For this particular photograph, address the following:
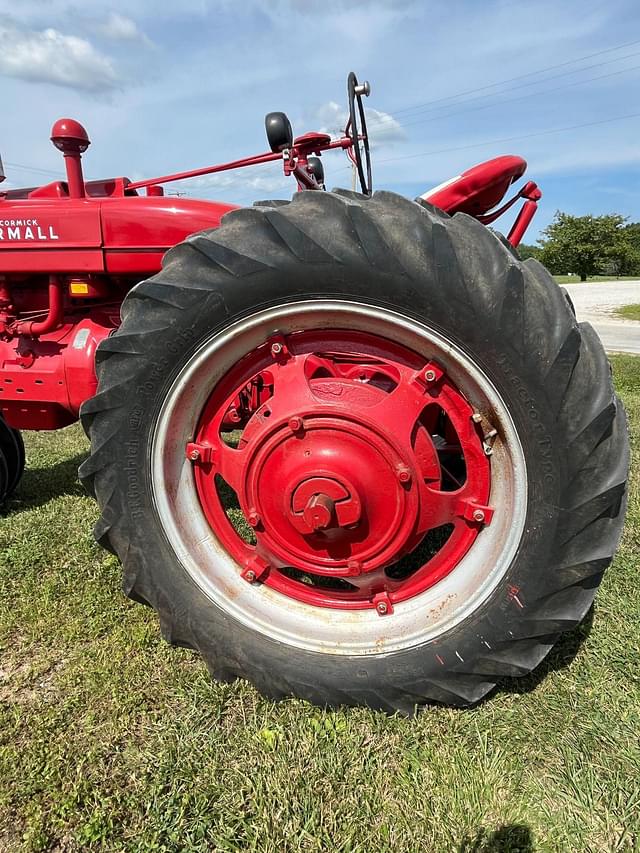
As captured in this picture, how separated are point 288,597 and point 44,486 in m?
2.34

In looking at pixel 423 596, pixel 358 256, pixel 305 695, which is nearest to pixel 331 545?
pixel 423 596

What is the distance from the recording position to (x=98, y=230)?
86.9 inches

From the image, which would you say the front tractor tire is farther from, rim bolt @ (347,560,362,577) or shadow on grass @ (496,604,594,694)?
shadow on grass @ (496,604,594,694)

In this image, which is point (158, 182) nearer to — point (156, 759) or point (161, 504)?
point (161, 504)

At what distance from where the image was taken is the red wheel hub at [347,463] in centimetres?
156

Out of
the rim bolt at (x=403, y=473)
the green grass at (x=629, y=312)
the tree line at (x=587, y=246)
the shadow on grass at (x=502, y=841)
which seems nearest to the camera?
the shadow on grass at (x=502, y=841)

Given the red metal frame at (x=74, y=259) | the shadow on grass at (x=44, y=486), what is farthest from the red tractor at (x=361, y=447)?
the shadow on grass at (x=44, y=486)

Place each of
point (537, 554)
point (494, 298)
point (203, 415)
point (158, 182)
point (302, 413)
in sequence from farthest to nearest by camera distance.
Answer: point (158, 182), point (203, 415), point (302, 413), point (537, 554), point (494, 298)

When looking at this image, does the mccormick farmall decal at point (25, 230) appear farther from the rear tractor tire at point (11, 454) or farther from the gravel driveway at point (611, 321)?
the gravel driveway at point (611, 321)

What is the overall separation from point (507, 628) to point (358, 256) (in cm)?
107

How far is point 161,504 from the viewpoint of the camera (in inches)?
66.4

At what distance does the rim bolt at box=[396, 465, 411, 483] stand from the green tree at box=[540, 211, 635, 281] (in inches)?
2110

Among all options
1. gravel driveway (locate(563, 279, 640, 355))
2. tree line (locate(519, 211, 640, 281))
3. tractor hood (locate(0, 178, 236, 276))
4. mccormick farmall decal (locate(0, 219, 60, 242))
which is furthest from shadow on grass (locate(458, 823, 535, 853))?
tree line (locate(519, 211, 640, 281))

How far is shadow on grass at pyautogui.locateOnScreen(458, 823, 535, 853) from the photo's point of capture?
1.26 m
